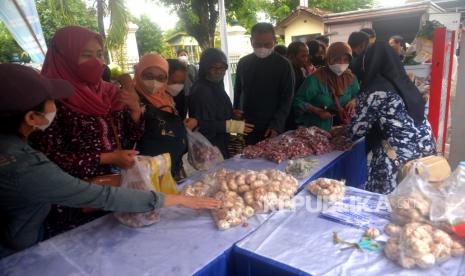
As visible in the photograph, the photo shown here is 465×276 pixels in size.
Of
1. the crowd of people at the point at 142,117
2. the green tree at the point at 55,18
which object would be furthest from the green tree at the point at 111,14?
the crowd of people at the point at 142,117

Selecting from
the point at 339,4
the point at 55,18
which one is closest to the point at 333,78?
the point at 55,18

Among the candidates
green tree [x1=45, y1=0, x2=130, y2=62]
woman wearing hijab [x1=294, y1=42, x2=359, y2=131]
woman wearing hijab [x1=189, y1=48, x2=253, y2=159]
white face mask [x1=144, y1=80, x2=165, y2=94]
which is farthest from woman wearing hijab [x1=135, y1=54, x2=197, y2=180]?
green tree [x1=45, y1=0, x2=130, y2=62]

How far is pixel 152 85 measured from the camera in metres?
2.24

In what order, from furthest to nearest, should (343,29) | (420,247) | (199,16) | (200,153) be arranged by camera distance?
(343,29) < (199,16) < (200,153) < (420,247)

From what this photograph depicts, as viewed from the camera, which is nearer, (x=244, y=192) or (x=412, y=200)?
(x=412, y=200)

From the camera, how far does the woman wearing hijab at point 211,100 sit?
2.77m

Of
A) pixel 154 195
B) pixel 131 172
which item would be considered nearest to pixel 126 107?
pixel 131 172

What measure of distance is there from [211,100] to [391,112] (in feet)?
4.84

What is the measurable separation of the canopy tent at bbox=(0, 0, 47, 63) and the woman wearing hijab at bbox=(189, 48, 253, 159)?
138 inches

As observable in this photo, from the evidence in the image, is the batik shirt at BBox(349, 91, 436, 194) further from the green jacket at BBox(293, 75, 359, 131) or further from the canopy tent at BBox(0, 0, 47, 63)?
the canopy tent at BBox(0, 0, 47, 63)

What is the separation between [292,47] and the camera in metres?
4.19

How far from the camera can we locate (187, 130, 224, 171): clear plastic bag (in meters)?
2.40

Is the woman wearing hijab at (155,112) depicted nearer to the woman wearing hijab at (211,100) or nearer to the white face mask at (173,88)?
the white face mask at (173,88)

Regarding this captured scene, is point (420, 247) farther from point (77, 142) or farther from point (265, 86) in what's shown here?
point (265, 86)
